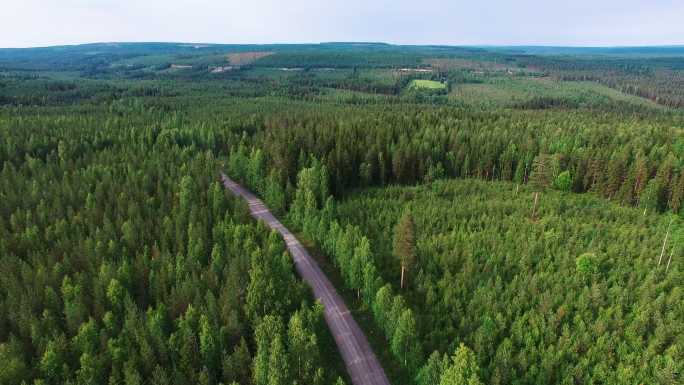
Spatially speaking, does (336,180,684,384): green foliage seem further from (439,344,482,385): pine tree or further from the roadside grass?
the roadside grass

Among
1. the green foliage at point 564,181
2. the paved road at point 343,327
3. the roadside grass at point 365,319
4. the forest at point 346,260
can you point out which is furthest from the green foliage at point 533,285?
the green foliage at point 564,181

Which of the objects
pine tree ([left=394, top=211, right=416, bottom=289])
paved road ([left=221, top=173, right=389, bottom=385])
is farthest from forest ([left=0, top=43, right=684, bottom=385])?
paved road ([left=221, top=173, right=389, bottom=385])

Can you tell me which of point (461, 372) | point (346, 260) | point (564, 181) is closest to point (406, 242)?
point (346, 260)

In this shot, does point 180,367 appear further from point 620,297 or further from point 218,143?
point 218,143

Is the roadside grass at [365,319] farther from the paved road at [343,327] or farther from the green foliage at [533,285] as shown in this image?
the green foliage at [533,285]

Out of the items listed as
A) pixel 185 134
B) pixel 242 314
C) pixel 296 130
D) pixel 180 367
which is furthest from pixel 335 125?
pixel 180 367

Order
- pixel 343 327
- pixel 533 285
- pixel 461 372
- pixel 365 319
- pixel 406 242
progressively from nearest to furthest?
pixel 461 372 < pixel 343 327 < pixel 365 319 < pixel 406 242 < pixel 533 285

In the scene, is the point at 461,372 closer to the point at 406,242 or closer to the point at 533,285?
the point at 406,242
